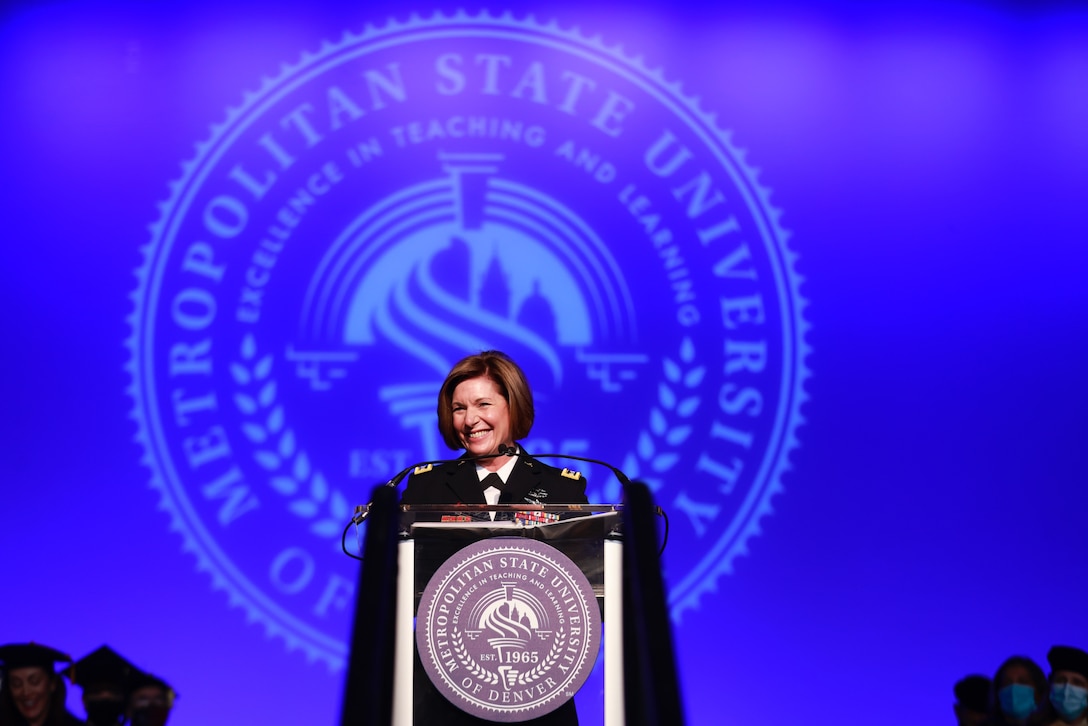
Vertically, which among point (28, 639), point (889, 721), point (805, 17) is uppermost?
point (805, 17)

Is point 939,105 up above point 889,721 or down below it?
above

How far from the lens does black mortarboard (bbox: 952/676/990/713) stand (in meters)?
4.07

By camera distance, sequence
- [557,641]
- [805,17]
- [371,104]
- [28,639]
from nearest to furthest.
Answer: [557,641] < [28,639] < [371,104] < [805,17]

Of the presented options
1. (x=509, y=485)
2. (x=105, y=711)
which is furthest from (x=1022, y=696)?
(x=105, y=711)

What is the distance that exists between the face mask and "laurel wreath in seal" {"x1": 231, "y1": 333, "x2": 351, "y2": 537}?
1.02 m

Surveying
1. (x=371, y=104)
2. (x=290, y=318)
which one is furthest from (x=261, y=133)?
(x=290, y=318)

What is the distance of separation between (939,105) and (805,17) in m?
0.77

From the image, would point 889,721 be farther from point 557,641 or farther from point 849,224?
point 557,641

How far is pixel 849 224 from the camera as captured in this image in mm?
4766

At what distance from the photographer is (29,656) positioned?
3.94m

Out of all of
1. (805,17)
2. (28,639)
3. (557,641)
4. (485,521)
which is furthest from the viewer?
(805,17)

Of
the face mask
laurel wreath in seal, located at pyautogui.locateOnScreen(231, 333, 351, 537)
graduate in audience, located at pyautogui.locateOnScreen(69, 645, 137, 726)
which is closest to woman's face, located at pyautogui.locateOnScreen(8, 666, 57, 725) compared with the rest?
graduate in audience, located at pyautogui.locateOnScreen(69, 645, 137, 726)

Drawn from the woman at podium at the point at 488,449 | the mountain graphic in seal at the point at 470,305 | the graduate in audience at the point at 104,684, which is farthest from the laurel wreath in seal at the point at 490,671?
the mountain graphic in seal at the point at 470,305

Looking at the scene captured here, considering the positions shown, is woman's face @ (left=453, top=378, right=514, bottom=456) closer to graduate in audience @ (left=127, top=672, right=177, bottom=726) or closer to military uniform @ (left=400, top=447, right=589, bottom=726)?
military uniform @ (left=400, top=447, right=589, bottom=726)
